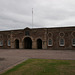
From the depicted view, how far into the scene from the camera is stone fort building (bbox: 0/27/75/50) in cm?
2189

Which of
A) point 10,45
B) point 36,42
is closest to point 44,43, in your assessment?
point 36,42

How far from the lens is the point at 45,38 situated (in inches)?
925

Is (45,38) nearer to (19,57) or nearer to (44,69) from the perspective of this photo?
(19,57)

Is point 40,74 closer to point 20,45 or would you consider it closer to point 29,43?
point 20,45

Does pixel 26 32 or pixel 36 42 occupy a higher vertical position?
pixel 26 32

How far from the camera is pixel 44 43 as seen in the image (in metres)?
23.6

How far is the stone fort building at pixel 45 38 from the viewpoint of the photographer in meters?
21.9

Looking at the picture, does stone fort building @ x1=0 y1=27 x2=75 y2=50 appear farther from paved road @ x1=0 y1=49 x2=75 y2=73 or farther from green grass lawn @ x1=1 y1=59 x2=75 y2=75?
green grass lawn @ x1=1 y1=59 x2=75 y2=75

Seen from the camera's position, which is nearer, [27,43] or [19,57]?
[19,57]

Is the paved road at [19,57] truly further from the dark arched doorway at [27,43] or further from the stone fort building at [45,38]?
the dark arched doorway at [27,43]

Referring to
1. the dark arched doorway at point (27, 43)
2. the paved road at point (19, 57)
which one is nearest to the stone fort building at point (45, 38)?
the dark arched doorway at point (27, 43)

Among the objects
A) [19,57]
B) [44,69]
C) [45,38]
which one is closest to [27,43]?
[45,38]

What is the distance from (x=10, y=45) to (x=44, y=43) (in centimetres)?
1078

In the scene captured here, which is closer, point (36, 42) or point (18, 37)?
point (36, 42)
